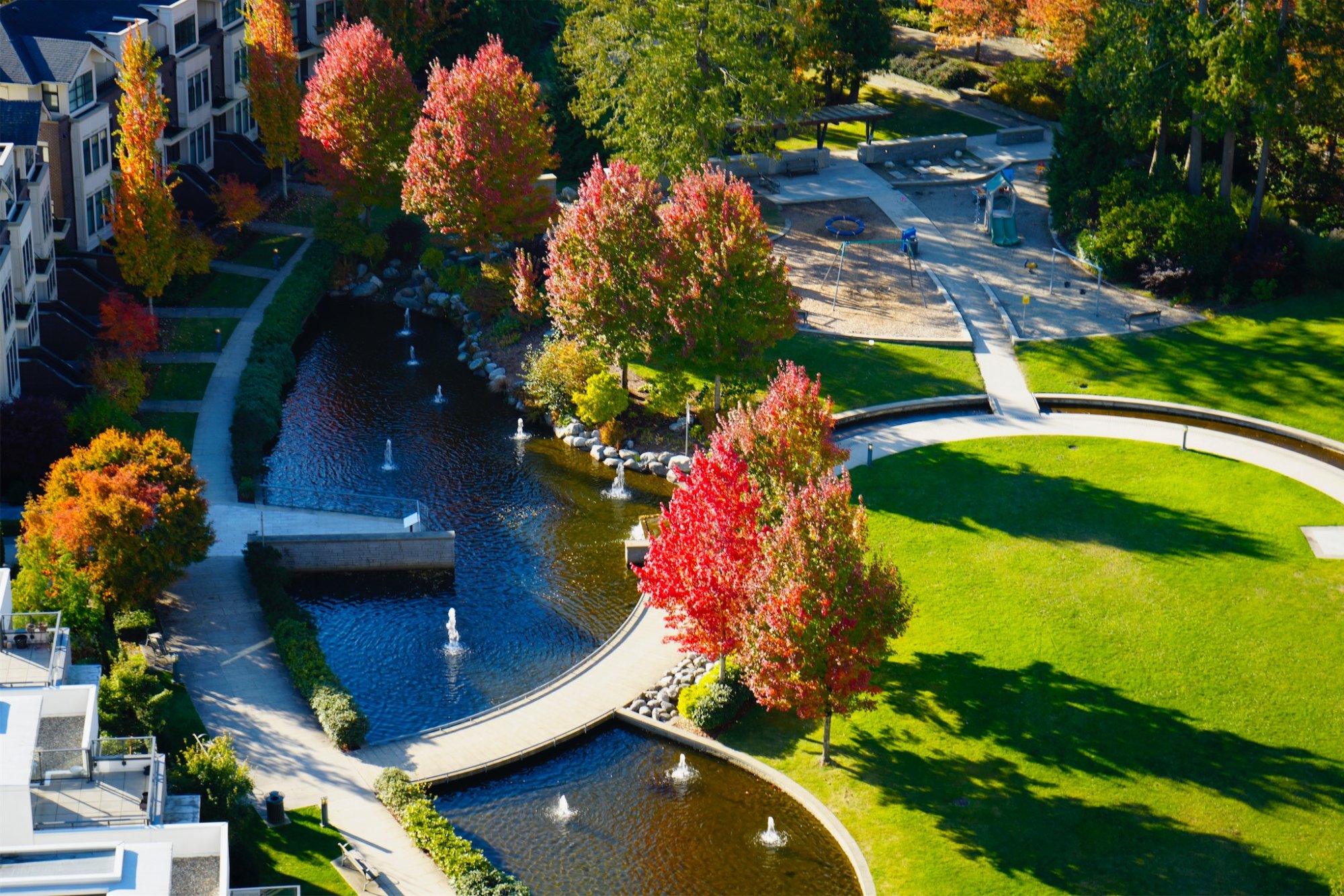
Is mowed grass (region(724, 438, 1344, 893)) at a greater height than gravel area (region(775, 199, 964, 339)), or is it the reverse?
gravel area (region(775, 199, 964, 339))

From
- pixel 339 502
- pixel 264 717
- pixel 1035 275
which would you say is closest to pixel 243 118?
pixel 339 502

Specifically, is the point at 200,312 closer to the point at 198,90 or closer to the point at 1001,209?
the point at 198,90

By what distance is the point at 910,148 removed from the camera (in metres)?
98.8

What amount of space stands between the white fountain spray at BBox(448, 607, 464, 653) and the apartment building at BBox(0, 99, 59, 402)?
21211mm

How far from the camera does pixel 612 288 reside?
70.9 meters

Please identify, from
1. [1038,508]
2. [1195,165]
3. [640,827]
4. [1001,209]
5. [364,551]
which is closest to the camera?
[640,827]

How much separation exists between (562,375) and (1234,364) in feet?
105

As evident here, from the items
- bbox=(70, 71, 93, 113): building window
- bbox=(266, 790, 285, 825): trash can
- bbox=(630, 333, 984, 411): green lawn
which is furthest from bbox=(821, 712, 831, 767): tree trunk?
bbox=(70, 71, 93, 113): building window

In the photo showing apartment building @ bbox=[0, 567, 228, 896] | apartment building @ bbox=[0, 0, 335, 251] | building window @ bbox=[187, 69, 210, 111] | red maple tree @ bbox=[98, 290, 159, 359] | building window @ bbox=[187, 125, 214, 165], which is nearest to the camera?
apartment building @ bbox=[0, 567, 228, 896]

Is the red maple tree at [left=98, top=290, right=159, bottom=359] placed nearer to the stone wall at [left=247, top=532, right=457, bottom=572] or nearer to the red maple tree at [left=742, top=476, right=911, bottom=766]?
the stone wall at [left=247, top=532, right=457, bottom=572]

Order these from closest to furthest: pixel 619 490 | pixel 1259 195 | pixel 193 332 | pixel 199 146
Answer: pixel 619 490 < pixel 193 332 < pixel 1259 195 < pixel 199 146

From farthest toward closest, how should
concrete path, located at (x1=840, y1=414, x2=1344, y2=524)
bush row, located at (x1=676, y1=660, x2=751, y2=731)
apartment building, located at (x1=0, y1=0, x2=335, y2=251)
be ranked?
apartment building, located at (x1=0, y1=0, x2=335, y2=251) → concrete path, located at (x1=840, y1=414, x2=1344, y2=524) → bush row, located at (x1=676, y1=660, x2=751, y2=731)

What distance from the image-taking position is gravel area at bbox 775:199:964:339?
260ft

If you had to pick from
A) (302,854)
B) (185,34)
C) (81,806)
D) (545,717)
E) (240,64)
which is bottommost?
(302,854)
